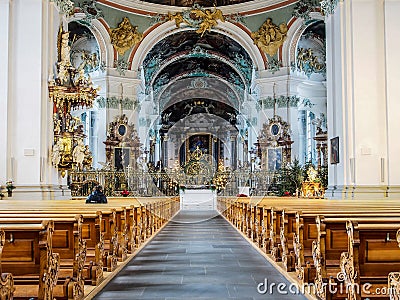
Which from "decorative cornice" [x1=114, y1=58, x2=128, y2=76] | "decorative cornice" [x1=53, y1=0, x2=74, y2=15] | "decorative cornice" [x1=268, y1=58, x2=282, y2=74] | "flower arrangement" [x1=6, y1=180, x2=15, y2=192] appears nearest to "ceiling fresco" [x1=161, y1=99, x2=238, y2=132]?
"decorative cornice" [x1=268, y1=58, x2=282, y2=74]

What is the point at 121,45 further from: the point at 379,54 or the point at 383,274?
the point at 383,274

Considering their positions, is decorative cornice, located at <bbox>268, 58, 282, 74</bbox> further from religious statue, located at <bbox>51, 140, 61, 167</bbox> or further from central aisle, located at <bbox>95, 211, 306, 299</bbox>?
central aisle, located at <bbox>95, 211, 306, 299</bbox>

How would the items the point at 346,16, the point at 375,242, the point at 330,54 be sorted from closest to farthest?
the point at 375,242
the point at 346,16
the point at 330,54

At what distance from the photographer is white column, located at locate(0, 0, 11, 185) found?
37.0 feet

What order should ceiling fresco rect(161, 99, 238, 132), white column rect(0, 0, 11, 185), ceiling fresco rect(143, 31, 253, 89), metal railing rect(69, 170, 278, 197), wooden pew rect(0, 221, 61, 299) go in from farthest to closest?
ceiling fresco rect(161, 99, 238, 132)
ceiling fresco rect(143, 31, 253, 89)
metal railing rect(69, 170, 278, 197)
white column rect(0, 0, 11, 185)
wooden pew rect(0, 221, 61, 299)

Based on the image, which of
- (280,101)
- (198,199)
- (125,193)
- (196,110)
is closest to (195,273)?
(125,193)

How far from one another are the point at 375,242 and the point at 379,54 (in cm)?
865

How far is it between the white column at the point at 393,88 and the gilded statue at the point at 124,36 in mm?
11748

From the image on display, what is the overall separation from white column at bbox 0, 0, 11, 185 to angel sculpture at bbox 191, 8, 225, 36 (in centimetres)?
1118

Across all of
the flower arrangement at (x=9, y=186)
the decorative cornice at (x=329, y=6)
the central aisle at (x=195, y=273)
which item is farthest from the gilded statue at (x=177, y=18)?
the central aisle at (x=195, y=273)

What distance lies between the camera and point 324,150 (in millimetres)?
20328

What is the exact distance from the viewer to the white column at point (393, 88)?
459 inches

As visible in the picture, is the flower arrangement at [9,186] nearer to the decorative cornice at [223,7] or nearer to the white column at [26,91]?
the white column at [26,91]

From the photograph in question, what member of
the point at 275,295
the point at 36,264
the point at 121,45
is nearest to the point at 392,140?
the point at 275,295
